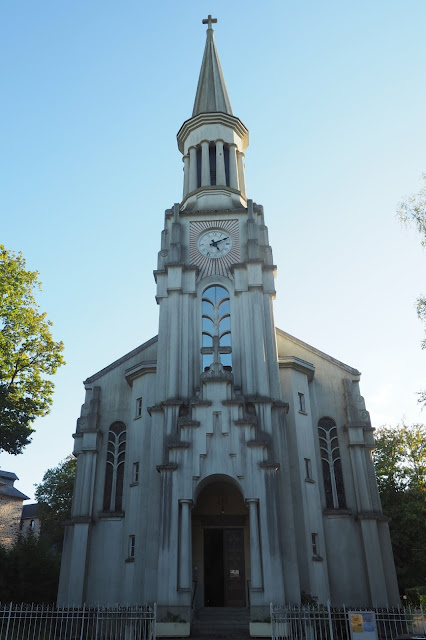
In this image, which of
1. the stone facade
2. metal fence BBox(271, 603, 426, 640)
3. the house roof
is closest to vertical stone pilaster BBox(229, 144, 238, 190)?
metal fence BBox(271, 603, 426, 640)

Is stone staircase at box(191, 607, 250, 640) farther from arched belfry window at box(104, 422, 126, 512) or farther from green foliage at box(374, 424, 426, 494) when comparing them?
green foliage at box(374, 424, 426, 494)

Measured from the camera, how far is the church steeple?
31.2 meters

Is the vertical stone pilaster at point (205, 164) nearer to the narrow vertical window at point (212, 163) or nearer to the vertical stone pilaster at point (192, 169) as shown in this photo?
the narrow vertical window at point (212, 163)

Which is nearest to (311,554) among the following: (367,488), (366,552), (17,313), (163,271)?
(366,552)

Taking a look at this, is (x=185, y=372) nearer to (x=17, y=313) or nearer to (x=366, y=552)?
(x=17, y=313)

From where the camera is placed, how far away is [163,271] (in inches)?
1120

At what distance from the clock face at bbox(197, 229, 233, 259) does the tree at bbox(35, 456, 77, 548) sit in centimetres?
2155

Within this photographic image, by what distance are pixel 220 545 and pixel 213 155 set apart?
22648mm

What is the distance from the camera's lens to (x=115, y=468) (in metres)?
26.7

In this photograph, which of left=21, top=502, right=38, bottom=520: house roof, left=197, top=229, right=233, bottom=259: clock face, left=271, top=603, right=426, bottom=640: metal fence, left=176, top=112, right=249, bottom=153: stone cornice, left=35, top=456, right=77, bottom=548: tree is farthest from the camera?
left=21, top=502, right=38, bottom=520: house roof

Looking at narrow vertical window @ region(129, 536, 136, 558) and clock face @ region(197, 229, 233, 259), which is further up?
clock face @ region(197, 229, 233, 259)

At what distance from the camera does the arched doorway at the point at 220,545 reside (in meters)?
22.7

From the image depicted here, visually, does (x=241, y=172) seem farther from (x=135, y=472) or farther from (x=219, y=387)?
(x=135, y=472)

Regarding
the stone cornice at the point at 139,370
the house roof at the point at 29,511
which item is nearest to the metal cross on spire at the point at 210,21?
the stone cornice at the point at 139,370
